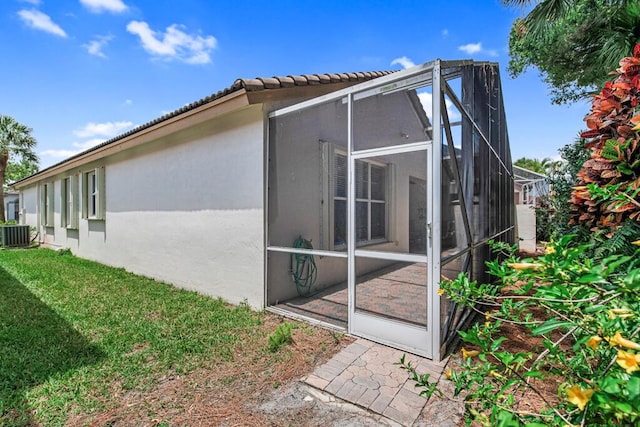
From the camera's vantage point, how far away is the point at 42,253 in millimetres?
10758

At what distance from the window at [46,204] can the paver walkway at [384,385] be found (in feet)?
47.6

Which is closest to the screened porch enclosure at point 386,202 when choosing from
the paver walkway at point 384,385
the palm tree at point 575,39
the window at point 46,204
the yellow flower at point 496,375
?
the paver walkway at point 384,385

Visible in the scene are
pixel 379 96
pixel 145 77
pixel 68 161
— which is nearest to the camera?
pixel 379 96

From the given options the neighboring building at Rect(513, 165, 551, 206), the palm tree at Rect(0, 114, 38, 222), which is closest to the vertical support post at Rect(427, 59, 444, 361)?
the neighboring building at Rect(513, 165, 551, 206)

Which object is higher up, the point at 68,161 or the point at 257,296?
the point at 68,161

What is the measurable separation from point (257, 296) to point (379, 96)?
11.0 feet

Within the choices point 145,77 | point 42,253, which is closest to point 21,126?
point 42,253

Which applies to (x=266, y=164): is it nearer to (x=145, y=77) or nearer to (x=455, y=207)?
(x=455, y=207)

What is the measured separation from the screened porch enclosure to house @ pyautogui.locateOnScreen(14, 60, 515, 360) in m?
0.02

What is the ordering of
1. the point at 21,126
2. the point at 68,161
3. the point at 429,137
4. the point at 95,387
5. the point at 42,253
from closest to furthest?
the point at 95,387 < the point at 429,137 < the point at 68,161 < the point at 42,253 < the point at 21,126

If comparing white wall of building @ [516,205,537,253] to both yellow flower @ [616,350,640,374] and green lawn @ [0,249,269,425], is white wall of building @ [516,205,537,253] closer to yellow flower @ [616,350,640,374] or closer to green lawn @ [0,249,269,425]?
green lawn @ [0,249,269,425]

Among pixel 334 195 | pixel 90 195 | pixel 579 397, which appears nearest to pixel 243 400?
pixel 579 397

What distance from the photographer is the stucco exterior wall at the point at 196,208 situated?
482cm

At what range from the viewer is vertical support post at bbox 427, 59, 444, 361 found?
3094 mm
